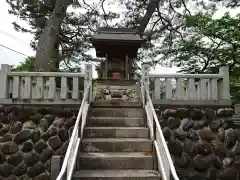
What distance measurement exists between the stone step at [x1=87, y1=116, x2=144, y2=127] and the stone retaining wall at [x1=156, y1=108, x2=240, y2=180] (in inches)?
22.3

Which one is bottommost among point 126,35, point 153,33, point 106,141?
point 106,141

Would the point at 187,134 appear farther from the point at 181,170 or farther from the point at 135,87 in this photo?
the point at 135,87

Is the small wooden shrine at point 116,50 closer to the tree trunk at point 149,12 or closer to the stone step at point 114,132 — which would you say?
the tree trunk at point 149,12

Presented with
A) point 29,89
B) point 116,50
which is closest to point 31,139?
point 29,89

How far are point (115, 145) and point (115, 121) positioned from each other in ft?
2.69

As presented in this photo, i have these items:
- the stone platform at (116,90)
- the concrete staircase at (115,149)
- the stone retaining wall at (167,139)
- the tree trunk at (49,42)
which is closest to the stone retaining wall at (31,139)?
the stone retaining wall at (167,139)

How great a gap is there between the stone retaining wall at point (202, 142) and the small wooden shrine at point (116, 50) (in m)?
3.85

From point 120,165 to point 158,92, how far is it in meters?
2.10

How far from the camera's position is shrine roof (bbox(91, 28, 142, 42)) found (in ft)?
30.3

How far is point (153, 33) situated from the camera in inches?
543

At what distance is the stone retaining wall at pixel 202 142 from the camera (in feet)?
18.1

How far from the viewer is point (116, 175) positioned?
4.05 meters

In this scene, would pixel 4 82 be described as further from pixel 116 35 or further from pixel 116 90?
pixel 116 35

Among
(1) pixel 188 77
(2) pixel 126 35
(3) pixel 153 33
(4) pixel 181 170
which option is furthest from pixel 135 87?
(3) pixel 153 33
